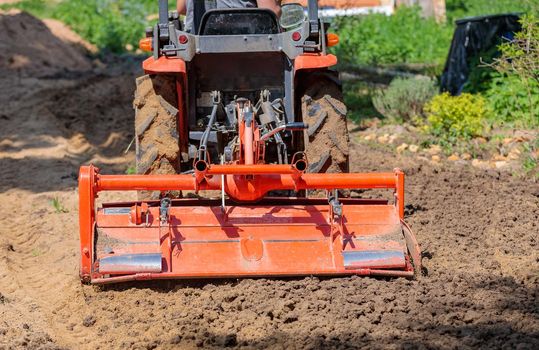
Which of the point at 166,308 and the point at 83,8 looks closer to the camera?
the point at 166,308

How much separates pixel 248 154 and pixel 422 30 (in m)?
15.3

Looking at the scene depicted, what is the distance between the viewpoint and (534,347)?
4.89 metres

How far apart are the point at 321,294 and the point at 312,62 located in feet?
6.10

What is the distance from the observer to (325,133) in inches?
280

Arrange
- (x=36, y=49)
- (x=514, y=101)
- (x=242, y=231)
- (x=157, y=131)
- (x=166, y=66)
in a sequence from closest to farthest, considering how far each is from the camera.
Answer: (x=242, y=231) < (x=166, y=66) < (x=157, y=131) < (x=514, y=101) < (x=36, y=49)

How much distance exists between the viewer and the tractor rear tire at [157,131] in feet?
23.4

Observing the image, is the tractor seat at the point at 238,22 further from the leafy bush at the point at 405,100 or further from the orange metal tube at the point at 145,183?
the leafy bush at the point at 405,100

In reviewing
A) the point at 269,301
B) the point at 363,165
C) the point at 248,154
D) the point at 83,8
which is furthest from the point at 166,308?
the point at 83,8

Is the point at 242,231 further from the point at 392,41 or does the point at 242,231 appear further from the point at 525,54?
the point at 392,41

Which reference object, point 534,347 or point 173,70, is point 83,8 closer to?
point 173,70

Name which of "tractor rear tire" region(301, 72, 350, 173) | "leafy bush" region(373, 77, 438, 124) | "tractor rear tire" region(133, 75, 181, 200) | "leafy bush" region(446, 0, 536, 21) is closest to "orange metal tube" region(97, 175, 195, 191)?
"tractor rear tire" region(133, 75, 181, 200)

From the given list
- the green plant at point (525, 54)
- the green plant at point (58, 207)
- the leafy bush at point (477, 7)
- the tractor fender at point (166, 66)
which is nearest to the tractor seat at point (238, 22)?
the tractor fender at point (166, 66)

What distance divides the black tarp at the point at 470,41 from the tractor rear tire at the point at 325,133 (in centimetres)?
620

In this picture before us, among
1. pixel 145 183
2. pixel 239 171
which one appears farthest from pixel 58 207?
pixel 239 171
